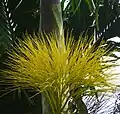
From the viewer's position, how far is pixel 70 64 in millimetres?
825

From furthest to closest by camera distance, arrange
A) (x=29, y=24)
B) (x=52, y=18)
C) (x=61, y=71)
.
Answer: (x=29, y=24) < (x=52, y=18) < (x=61, y=71)

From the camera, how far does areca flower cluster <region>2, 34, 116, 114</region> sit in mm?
821

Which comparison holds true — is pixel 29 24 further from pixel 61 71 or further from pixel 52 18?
pixel 61 71

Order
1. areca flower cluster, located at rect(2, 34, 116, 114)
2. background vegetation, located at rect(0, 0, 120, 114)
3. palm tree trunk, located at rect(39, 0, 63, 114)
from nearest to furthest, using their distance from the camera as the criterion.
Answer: areca flower cluster, located at rect(2, 34, 116, 114)
palm tree trunk, located at rect(39, 0, 63, 114)
background vegetation, located at rect(0, 0, 120, 114)

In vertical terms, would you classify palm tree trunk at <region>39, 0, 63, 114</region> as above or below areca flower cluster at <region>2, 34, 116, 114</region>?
above

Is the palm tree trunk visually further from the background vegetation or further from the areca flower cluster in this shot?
the background vegetation

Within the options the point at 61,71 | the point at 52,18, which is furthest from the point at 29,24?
the point at 61,71

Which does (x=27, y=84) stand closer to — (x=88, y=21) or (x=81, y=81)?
(x=81, y=81)

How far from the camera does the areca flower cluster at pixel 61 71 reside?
821mm

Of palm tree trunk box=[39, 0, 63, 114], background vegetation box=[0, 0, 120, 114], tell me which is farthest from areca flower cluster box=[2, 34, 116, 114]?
background vegetation box=[0, 0, 120, 114]

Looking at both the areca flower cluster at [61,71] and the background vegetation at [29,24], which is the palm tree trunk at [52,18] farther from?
the background vegetation at [29,24]

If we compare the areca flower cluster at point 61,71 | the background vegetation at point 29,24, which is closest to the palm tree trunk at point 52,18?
the areca flower cluster at point 61,71

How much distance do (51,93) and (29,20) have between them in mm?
1055

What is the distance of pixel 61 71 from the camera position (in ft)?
2.69
